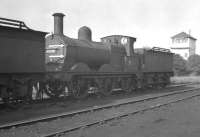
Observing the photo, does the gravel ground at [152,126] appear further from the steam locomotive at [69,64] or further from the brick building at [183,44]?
the brick building at [183,44]

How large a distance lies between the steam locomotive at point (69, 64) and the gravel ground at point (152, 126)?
14.4 feet

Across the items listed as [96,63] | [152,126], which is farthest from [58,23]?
[152,126]

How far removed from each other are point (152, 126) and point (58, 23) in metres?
8.25

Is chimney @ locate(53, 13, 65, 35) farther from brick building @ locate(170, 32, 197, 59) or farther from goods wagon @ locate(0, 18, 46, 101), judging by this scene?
brick building @ locate(170, 32, 197, 59)

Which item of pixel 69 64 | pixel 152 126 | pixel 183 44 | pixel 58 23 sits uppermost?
pixel 183 44

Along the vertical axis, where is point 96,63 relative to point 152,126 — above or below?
above

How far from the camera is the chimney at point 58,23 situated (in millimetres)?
14587

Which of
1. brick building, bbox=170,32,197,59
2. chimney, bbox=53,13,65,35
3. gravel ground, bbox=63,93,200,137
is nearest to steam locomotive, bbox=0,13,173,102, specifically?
chimney, bbox=53,13,65,35

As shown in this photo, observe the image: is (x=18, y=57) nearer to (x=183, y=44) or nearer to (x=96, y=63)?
(x=96, y=63)

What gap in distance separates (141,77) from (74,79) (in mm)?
6824

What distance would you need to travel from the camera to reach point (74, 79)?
47.4 ft

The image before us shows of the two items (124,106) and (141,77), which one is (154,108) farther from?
(141,77)

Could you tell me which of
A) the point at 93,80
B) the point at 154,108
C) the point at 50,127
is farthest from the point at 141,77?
the point at 50,127

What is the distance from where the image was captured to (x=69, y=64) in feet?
48.0
